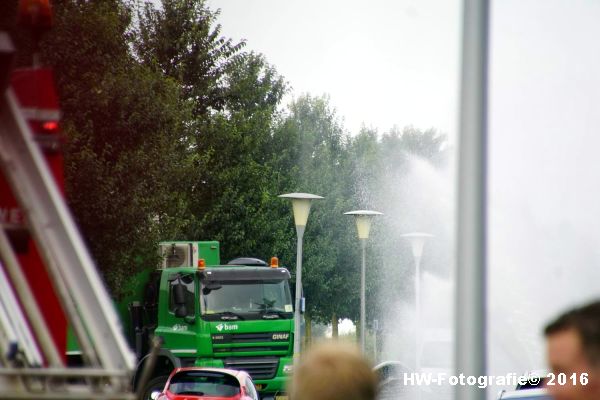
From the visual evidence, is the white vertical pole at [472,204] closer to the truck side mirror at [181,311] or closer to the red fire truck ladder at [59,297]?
the red fire truck ladder at [59,297]

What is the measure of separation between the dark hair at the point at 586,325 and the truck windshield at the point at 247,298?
20.3 m

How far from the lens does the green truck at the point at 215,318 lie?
23078 millimetres

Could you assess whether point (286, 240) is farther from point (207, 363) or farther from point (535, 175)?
point (535, 175)

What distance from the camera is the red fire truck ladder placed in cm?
368

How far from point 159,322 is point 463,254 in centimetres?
1856

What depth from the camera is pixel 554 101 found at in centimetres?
1952

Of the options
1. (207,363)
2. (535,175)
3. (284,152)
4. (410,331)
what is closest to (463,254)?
(535,175)

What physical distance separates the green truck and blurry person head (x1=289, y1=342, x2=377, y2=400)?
20.1 meters

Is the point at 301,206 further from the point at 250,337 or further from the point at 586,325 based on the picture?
the point at 586,325

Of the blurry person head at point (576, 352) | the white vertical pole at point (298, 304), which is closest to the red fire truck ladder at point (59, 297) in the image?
the blurry person head at point (576, 352)

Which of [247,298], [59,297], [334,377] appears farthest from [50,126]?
[247,298]

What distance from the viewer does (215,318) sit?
76.1 feet

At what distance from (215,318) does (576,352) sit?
815 inches

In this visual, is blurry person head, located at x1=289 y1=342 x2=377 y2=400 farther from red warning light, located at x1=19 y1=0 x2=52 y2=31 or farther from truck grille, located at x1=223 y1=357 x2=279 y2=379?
truck grille, located at x1=223 y1=357 x2=279 y2=379
